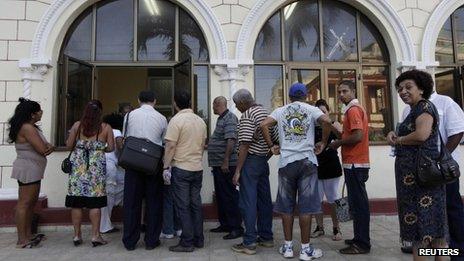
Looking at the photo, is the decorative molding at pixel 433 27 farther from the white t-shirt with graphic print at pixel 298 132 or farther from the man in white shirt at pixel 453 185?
the white t-shirt with graphic print at pixel 298 132

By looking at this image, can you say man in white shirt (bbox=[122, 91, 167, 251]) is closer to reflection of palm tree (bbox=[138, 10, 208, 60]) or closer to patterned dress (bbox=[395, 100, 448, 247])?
reflection of palm tree (bbox=[138, 10, 208, 60])

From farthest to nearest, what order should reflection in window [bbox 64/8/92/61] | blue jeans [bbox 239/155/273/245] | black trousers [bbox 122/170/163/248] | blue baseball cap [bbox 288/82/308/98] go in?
reflection in window [bbox 64/8/92/61] → black trousers [bbox 122/170/163/248] → blue jeans [bbox 239/155/273/245] → blue baseball cap [bbox 288/82/308/98]

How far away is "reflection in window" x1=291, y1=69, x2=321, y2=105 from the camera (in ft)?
22.1

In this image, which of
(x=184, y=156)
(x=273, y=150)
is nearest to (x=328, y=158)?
(x=273, y=150)

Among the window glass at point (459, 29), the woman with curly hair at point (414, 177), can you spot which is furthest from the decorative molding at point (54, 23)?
the window glass at point (459, 29)

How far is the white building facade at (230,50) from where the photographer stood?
6043mm

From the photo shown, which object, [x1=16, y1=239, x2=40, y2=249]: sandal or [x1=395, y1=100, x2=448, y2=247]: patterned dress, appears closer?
[x1=395, y1=100, x2=448, y2=247]: patterned dress

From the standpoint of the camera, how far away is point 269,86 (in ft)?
21.9

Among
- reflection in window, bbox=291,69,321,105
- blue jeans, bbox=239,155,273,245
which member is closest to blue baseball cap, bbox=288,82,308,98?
blue jeans, bbox=239,155,273,245

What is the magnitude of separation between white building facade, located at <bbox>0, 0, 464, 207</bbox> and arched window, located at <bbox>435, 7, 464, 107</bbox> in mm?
18

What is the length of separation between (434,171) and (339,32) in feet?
14.6

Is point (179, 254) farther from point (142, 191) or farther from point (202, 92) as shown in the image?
point (202, 92)

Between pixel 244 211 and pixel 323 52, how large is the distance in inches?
145

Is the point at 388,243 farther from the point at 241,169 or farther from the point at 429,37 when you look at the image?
the point at 429,37
